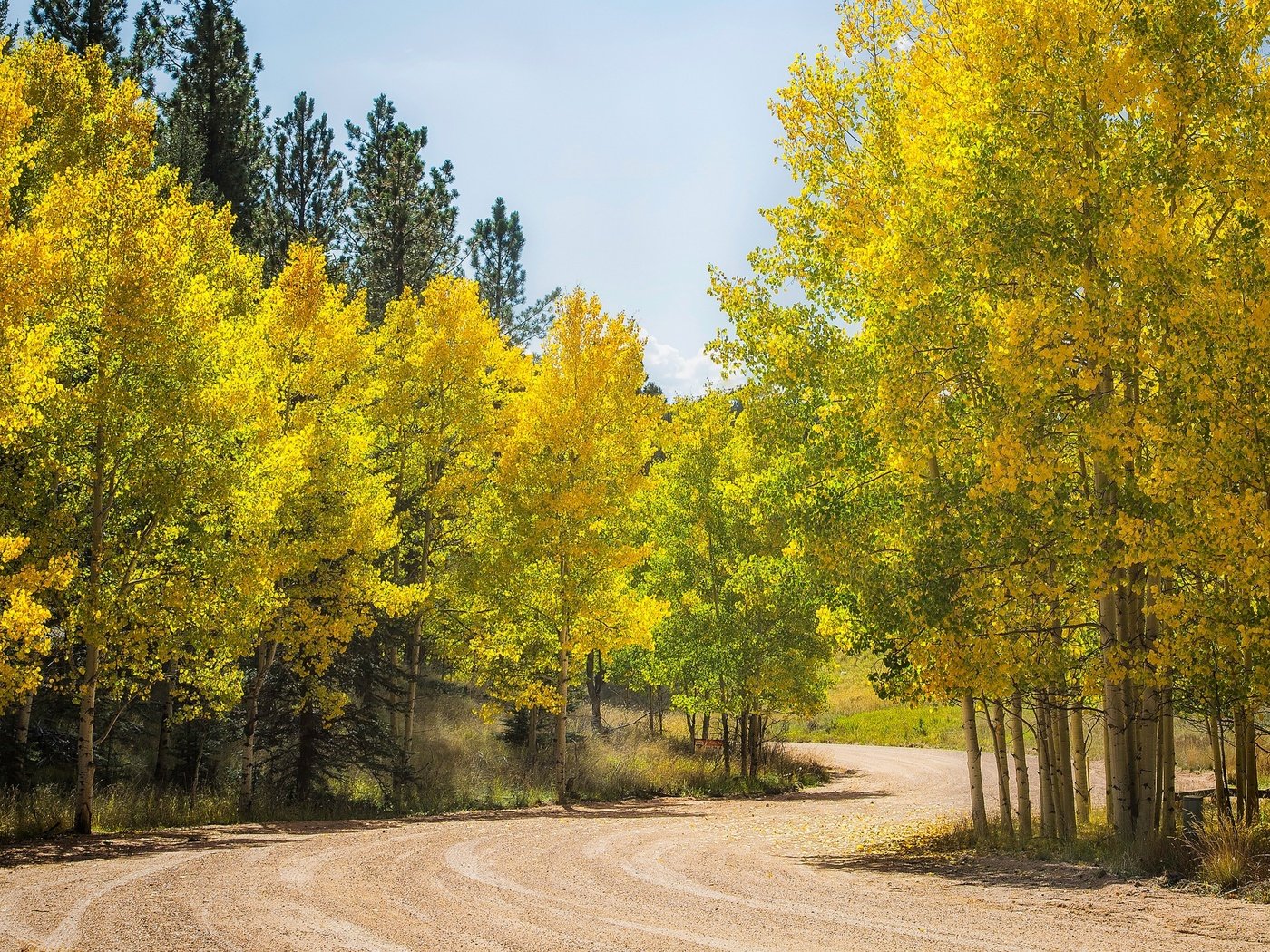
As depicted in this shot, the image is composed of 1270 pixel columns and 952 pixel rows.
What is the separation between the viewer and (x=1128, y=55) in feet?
31.2

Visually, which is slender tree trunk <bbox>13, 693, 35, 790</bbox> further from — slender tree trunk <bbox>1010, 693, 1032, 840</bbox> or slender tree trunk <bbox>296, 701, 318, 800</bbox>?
slender tree trunk <bbox>1010, 693, 1032, 840</bbox>

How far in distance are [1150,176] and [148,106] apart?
16444 millimetres

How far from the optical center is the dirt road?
681 centimetres

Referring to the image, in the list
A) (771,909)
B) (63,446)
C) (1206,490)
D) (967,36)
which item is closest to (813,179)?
(967,36)

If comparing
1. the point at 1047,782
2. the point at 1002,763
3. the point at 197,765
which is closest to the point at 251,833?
the point at 197,765

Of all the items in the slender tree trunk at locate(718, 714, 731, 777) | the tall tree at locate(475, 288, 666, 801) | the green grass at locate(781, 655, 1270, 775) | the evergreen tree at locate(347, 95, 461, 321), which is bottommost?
the green grass at locate(781, 655, 1270, 775)

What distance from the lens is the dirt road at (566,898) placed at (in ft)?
22.4

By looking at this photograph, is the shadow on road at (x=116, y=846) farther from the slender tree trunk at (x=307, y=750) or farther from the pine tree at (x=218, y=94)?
the pine tree at (x=218, y=94)

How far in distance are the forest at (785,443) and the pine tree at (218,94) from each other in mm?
2644

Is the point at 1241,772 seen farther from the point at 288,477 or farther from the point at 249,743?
the point at 249,743

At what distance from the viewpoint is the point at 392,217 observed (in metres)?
28.5

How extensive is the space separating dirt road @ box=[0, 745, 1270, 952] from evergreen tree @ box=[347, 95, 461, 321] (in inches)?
718

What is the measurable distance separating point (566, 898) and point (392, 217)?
2353cm

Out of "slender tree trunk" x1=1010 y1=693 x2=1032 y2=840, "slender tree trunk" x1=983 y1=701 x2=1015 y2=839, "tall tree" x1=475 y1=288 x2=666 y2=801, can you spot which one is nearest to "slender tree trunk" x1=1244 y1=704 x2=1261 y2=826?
"slender tree trunk" x1=1010 y1=693 x2=1032 y2=840
